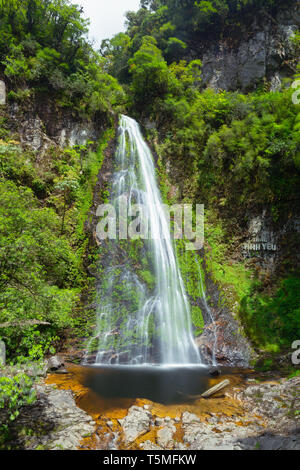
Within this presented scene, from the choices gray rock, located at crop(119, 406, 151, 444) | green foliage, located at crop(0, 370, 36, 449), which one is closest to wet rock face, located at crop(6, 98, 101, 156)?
green foliage, located at crop(0, 370, 36, 449)

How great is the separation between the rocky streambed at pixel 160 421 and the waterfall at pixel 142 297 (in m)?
2.81

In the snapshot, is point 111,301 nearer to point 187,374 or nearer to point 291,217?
point 187,374

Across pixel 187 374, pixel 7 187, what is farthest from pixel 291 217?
pixel 7 187

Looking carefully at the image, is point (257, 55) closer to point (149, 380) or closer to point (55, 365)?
point (149, 380)

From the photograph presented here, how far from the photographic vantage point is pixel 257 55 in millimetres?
22078

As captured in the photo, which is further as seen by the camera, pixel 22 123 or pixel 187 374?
pixel 22 123

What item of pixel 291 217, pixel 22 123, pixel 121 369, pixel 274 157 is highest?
pixel 22 123

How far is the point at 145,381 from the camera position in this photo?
693 centimetres

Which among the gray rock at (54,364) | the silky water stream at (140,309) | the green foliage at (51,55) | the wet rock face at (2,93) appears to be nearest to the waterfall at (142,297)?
the silky water stream at (140,309)

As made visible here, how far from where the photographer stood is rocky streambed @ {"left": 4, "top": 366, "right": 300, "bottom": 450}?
3990mm

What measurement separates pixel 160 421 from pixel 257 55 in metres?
27.0

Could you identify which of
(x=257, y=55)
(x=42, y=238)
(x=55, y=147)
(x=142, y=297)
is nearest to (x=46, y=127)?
(x=55, y=147)

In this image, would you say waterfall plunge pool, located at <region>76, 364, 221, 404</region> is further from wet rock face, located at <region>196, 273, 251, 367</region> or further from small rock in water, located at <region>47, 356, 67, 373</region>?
wet rock face, located at <region>196, 273, 251, 367</region>

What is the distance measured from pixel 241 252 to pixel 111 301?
21.5 feet
